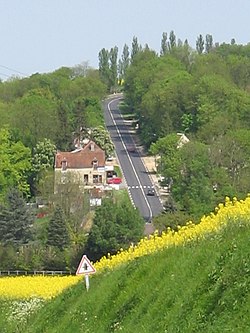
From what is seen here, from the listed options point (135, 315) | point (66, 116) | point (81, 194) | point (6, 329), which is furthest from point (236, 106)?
point (135, 315)

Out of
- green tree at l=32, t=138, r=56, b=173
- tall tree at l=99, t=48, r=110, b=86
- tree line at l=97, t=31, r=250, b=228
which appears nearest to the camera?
tree line at l=97, t=31, r=250, b=228

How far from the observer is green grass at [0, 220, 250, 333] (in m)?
7.73

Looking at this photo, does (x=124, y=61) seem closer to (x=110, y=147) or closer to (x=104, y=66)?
(x=104, y=66)

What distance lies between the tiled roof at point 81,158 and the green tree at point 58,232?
23.8 meters

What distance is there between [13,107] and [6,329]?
224 ft

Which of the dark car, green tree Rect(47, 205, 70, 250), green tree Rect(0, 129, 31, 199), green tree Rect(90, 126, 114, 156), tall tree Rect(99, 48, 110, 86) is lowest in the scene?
green tree Rect(47, 205, 70, 250)

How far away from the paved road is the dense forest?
210cm

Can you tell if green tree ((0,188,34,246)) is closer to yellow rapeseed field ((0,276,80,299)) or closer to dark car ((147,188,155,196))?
dark car ((147,188,155,196))

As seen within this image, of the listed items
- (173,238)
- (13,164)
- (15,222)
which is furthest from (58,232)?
(173,238)

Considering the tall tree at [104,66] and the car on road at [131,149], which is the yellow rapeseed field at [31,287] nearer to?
the car on road at [131,149]

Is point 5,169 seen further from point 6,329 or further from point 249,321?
point 249,321

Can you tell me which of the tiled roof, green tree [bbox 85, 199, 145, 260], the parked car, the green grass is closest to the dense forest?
green tree [bbox 85, 199, 145, 260]

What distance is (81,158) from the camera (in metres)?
69.8

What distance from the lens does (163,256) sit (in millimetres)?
10844
